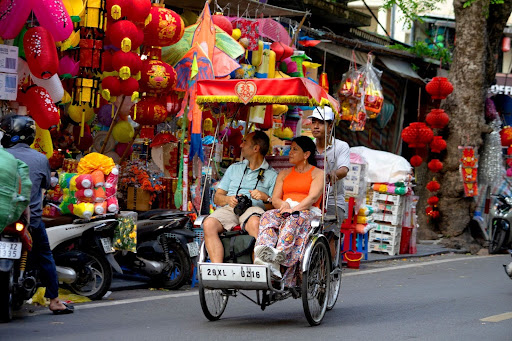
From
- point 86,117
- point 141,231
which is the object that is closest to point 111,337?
point 141,231

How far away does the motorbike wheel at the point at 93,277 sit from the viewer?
9492 mm

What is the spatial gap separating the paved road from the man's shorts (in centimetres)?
92

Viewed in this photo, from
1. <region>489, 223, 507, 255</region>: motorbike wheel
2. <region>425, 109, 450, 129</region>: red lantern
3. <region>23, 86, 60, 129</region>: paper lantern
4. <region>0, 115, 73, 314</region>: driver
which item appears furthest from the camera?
<region>425, 109, 450, 129</region>: red lantern

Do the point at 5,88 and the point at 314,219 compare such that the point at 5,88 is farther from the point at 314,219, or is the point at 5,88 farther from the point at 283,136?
the point at 283,136

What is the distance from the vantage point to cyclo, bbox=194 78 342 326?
767 cm

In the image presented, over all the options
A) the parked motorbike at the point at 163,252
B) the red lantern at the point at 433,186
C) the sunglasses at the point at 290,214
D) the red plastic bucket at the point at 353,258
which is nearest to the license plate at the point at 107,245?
the parked motorbike at the point at 163,252

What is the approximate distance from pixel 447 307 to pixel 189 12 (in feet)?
21.8

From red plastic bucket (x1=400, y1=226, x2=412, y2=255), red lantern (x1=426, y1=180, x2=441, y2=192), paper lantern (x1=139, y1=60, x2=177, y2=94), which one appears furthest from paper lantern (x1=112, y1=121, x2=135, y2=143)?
red lantern (x1=426, y1=180, x2=441, y2=192)

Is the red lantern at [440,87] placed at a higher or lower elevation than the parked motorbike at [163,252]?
higher

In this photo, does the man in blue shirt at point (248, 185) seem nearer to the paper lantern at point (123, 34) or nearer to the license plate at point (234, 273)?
the license plate at point (234, 273)

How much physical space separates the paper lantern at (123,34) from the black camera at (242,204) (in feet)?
10.6

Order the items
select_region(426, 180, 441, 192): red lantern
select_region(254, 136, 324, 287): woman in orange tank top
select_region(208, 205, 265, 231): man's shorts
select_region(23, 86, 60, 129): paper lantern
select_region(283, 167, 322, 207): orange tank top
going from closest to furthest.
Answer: select_region(254, 136, 324, 287): woman in orange tank top
select_region(208, 205, 265, 231): man's shorts
select_region(283, 167, 322, 207): orange tank top
select_region(23, 86, 60, 129): paper lantern
select_region(426, 180, 441, 192): red lantern

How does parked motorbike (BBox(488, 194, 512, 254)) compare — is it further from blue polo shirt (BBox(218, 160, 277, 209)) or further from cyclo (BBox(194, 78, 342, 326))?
blue polo shirt (BBox(218, 160, 277, 209))

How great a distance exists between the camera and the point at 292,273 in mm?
7957
